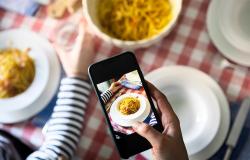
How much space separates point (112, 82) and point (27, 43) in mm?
291

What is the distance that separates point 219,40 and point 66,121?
0.33 meters

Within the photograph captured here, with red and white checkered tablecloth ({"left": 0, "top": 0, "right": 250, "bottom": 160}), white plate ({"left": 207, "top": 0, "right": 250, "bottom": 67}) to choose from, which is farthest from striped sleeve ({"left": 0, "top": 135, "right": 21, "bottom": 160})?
white plate ({"left": 207, "top": 0, "right": 250, "bottom": 67})

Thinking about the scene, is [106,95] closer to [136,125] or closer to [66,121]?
[136,125]

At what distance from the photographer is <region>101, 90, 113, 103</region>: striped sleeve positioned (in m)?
0.68

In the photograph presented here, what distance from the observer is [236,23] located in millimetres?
860

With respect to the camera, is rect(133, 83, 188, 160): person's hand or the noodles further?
the noodles

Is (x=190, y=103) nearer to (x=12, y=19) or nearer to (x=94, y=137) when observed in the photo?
(x=94, y=137)

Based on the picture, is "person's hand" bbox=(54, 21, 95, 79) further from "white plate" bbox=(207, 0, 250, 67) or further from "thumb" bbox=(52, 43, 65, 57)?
"white plate" bbox=(207, 0, 250, 67)

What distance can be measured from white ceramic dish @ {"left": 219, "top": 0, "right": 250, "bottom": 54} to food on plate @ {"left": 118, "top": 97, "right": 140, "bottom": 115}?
27cm

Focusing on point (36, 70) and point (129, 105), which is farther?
point (36, 70)

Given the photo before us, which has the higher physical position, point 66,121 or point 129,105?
point 129,105

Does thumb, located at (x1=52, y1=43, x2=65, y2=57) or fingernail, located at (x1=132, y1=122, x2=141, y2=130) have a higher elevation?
fingernail, located at (x1=132, y1=122, x2=141, y2=130)

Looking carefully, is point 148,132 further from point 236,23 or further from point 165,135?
point 236,23

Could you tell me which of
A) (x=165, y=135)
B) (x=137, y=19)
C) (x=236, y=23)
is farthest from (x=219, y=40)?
(x=165, y=135)
